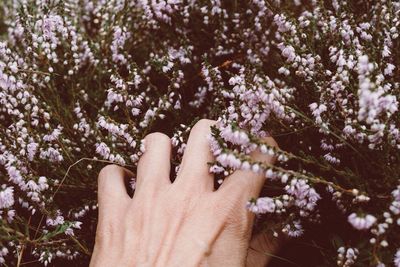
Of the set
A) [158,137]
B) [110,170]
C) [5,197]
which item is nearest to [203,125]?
[158,137]

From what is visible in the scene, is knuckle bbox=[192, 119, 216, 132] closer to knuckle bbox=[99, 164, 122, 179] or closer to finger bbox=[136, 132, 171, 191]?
finger bbox=[136, 132, 171, 191]

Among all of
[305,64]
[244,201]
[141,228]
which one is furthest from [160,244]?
[305,64]

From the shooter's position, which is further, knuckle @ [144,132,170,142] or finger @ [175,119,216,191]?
knuckle @ [144,132,170,142]

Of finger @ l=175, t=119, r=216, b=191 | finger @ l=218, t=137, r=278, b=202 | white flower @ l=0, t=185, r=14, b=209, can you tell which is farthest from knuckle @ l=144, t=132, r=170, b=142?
white flower @ l=0, t=185, r=14, b=209

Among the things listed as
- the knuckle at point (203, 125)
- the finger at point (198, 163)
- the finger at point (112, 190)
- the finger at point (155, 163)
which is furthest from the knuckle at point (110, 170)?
the knuckle at point (203, 125)

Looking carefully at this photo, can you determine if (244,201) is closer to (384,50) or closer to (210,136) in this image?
(210,136)

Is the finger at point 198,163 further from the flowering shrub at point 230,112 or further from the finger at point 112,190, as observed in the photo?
the finger at point 112,190
